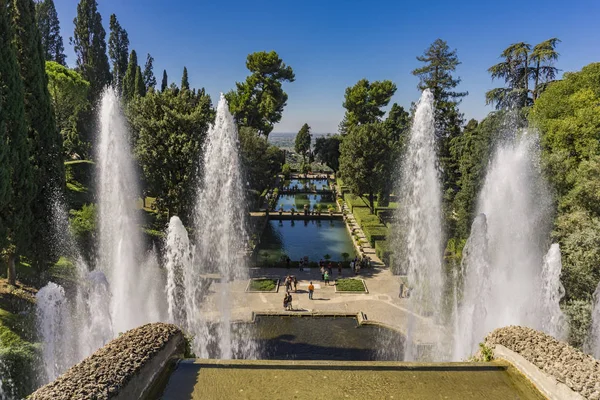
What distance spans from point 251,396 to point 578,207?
14.4 metres

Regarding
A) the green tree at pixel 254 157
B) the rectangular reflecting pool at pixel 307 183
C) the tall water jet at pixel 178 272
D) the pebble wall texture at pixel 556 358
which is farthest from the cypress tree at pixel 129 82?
the pebble wall texture at pixel 556 358

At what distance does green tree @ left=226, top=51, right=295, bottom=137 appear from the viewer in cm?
4581

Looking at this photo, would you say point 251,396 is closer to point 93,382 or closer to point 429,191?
point 93,382

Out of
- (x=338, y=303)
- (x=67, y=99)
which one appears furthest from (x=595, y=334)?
(x=67, y=99)

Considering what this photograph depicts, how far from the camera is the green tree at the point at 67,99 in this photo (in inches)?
1190

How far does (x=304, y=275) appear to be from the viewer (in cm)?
1998

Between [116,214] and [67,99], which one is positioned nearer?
[116,214]

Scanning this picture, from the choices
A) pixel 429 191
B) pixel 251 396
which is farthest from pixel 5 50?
pixel 429 191

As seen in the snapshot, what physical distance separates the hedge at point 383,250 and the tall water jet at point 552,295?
8.61m

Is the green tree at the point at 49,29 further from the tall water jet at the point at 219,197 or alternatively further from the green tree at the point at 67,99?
the tall water jet at the point at 219,197

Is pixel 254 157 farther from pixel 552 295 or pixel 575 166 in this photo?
pixel 552 295

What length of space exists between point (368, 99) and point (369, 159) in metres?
20.4

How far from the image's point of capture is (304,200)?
152ft

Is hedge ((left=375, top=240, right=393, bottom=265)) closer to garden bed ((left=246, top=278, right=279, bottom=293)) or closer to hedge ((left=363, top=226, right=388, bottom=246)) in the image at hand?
hedge ((left=363, top=226, right=388, bottom=246))
